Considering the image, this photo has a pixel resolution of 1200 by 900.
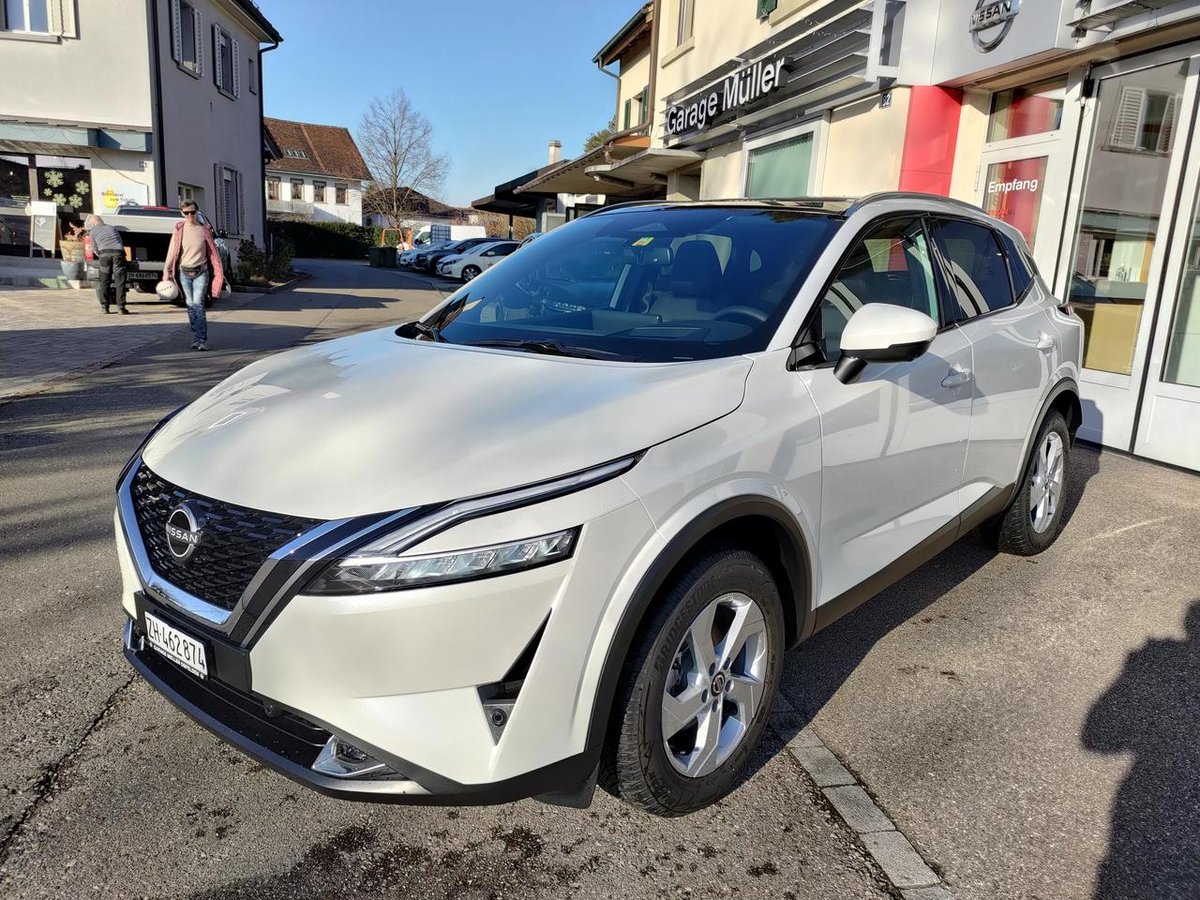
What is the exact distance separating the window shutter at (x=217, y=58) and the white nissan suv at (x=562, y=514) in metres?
22.5

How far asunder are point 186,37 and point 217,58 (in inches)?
73.2

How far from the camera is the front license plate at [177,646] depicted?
214 cm

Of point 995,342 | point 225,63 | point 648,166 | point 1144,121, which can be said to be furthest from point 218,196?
point 995,342

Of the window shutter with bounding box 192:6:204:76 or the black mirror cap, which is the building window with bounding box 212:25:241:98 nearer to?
the window shutter with bounding box 192:6:204:76

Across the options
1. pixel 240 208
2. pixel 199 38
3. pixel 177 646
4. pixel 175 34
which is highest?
pixel 199 38

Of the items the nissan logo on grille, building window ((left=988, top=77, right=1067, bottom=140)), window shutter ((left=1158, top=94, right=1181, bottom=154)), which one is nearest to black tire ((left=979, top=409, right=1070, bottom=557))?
window shutter ((left=1158, top=94, right=1181, bottom=154))

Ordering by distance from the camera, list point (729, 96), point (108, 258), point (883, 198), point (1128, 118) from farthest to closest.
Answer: point (108, 258)
point (729, 96)
point (1128, 118)
point (883, 198)

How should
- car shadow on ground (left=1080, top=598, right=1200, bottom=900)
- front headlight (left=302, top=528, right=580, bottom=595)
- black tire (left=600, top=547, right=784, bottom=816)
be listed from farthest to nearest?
1. car shadow on ground (left=1080, top=598, right=1200, bottom=900)
2. black tire (left=600, top=547, right=784, bottom=816)
3. front headlight (left=302, top=528, right=580, bottom=595)

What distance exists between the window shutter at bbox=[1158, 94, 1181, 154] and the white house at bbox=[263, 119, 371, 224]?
5872 centimetres

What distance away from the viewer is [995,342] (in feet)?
12.3

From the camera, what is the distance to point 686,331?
286 cm

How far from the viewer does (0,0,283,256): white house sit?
1761 centimetres

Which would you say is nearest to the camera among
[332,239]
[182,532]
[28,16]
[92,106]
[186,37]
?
[182,532]

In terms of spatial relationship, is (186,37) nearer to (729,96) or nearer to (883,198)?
(729,96)
